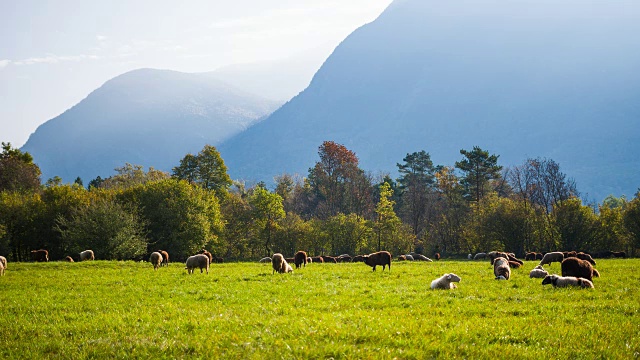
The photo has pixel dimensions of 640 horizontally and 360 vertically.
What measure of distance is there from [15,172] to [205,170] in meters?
32.3

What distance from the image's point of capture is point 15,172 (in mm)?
81938

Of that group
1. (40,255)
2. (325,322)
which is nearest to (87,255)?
(40,255)

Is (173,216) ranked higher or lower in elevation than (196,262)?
higher

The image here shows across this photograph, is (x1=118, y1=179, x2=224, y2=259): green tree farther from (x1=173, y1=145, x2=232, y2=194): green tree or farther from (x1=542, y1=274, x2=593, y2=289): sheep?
(x1=542, y1=274, x2=593, y2=289): sheep

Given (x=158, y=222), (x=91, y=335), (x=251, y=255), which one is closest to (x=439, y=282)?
(x=91, y=335)

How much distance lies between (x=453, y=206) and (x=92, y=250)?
2470 inches

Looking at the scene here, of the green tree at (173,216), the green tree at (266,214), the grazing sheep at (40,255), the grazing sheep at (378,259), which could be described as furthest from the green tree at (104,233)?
the grazing sheep at (378,259)

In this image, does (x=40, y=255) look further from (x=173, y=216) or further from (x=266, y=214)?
(x=266, y=214)

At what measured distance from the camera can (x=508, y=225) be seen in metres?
71.9

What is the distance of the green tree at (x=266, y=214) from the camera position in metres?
79.3

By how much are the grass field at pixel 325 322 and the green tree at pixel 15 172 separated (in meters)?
69.3

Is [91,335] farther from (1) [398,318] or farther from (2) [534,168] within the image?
(2) [534,168]

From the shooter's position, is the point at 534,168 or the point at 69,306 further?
the point at 534,168

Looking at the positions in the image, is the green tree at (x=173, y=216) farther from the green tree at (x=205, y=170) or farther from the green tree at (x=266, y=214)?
the green tree at (x=205, y=170)
